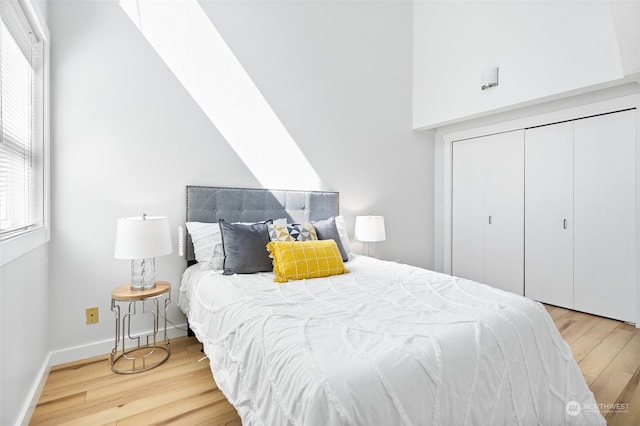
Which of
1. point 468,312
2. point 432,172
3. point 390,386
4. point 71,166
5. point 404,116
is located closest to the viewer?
point 390,386

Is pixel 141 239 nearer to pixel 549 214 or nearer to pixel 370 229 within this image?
pixel 370 229

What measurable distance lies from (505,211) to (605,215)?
91 cm

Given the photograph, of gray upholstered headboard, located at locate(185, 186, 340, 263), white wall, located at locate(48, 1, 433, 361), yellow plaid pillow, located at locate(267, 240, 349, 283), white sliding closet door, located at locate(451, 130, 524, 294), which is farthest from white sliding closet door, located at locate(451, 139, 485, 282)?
yellow plaid pillow, located at locate(267, 240, 349, 283)

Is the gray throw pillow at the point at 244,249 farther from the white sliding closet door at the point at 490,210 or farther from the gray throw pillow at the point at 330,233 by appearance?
the white sliding closet door at the point at 490,210

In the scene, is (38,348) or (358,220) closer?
(38,348)

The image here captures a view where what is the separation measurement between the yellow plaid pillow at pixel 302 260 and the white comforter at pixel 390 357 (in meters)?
0.25

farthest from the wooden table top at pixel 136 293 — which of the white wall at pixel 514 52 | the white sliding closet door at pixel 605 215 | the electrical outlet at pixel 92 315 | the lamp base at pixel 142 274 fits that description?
the white sliding closet door at pixel 605 215

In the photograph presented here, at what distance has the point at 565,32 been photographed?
9.87 ft

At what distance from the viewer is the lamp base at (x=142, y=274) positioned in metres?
2.28

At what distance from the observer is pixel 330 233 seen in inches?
112

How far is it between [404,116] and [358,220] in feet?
5.14

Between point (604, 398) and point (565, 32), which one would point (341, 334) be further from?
point (565, 32)

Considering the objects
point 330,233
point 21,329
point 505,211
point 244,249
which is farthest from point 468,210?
point 21,329

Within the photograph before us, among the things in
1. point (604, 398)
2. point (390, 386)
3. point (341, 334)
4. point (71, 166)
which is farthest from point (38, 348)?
point (604, 398)
